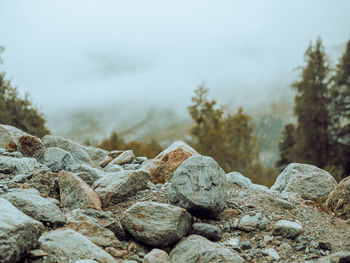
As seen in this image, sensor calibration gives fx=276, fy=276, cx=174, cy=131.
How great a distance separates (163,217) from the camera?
203 inches

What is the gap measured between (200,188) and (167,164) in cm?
280

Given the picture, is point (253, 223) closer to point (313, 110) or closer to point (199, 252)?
point (199, 252)

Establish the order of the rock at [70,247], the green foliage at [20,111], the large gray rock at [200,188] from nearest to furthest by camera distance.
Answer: the rock at [70,247], the large gray rock at [200,188], the green foliage at [20,111]

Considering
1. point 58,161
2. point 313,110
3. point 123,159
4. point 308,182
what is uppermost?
point 313,110

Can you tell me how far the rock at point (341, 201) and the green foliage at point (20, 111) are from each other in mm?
31256

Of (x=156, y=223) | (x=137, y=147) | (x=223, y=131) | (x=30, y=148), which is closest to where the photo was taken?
(x=156, y=223)

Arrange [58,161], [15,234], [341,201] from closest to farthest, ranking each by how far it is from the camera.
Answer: [15,234] < [341,201] < [58,161]

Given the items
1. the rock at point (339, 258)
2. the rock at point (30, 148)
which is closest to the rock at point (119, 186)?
the rock at point (30, 148)

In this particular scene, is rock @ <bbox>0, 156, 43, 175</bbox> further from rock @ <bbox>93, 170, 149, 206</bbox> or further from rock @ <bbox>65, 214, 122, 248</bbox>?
rock @ <bbox>65, 214, 122, 248</bbox>

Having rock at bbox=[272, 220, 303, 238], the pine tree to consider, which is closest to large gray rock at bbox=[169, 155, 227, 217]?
rock at bbox=[272, 220, 303, 238]

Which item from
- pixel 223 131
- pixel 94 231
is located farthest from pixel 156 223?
pixel 223 131

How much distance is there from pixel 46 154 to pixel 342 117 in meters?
24.7

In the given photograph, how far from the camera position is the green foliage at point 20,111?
32.4 m

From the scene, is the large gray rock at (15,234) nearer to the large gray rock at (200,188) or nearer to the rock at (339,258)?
the large gray rock at (200,188)
